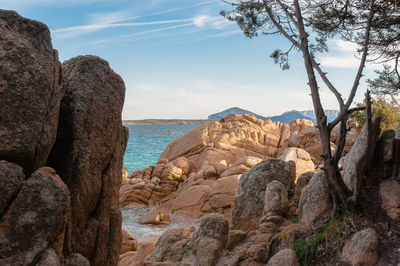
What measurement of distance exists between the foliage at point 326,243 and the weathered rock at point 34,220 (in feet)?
19.8

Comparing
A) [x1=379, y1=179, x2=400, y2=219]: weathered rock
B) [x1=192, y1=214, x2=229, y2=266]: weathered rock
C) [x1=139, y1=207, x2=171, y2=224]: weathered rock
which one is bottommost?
[x1=139, y1=207, x2=171, y2=224]: weathered rock

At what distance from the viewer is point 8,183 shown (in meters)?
5.24

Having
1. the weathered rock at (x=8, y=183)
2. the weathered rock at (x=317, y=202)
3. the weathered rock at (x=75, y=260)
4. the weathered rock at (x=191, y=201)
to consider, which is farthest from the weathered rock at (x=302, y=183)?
the weathered rock at (x=191, y=201)

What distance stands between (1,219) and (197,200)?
62.6 feet

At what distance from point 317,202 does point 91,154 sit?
21.8ft

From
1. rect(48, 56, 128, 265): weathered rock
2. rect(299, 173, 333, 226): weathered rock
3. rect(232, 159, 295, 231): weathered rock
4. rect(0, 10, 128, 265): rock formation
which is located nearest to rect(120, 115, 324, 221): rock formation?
rect(232, 159, 295, 231): weathered rock

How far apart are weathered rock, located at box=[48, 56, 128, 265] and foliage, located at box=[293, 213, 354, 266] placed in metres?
4.71

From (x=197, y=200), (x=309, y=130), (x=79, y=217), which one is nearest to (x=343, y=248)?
(x=79, y=217)

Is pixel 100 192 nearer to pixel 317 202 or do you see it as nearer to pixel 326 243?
pixel 326 243

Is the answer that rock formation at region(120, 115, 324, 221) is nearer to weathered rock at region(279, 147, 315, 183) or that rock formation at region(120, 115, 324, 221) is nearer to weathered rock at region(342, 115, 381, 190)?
weathered rock at region(279, 147, 315, 183)

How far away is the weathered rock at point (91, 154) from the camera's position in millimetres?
7055

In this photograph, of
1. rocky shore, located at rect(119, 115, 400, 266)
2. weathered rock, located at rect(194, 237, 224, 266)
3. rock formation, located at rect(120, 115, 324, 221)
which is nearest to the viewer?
rocky shore, located at rect(119, 115, 400, 266)

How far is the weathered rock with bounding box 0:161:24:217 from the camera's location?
5.18m

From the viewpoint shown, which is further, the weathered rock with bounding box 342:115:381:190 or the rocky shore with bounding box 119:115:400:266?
the weathered rock with bounding box 342:115:381:190
